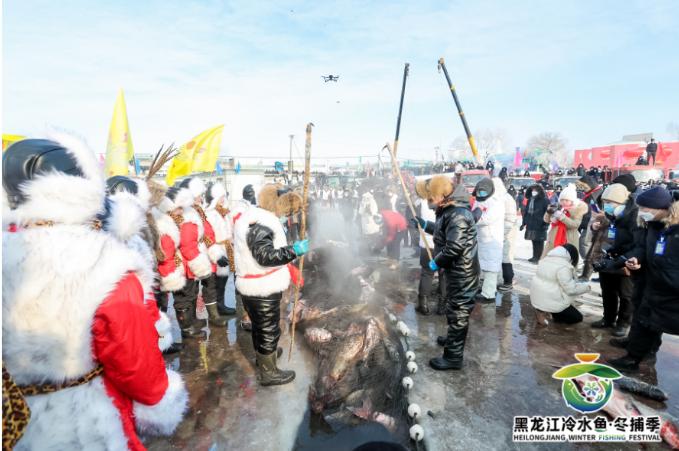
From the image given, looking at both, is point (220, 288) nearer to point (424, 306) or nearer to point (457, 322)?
point (424, 306)

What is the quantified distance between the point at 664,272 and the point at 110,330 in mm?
4500

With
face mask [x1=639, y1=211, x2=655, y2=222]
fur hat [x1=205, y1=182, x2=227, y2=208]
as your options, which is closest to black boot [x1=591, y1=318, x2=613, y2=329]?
face mask [x1=639, y1=211, x2=655, y2=222]

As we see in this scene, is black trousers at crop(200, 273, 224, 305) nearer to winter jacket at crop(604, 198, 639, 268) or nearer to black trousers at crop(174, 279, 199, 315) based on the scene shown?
black trousers at crop(174, 279, 199, 315)

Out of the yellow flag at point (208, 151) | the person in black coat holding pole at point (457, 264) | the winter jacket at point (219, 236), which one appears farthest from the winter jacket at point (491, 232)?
the yellow flag at point (208, 151)

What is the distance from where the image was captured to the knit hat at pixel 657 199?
327cm

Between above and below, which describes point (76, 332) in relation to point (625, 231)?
below

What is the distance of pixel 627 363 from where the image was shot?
359 cm

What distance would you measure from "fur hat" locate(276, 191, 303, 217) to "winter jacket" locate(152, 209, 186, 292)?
1.88 m

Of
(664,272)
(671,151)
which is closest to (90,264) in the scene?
(664,272)

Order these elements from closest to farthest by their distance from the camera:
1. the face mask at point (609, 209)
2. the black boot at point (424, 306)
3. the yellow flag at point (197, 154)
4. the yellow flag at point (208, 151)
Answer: the face mask at point (609, 209), the black boot at point (424, 306), the yellow flag at point (197, 154), the yellow flag at point (208, 151)

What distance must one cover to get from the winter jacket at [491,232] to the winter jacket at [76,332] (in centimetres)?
529

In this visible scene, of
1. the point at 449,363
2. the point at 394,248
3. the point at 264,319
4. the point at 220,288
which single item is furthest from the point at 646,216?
the point at 220,288

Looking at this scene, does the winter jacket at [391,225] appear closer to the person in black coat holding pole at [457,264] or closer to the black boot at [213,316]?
the person in black coat holding pole at [457,264]

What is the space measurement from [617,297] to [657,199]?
2.04m
